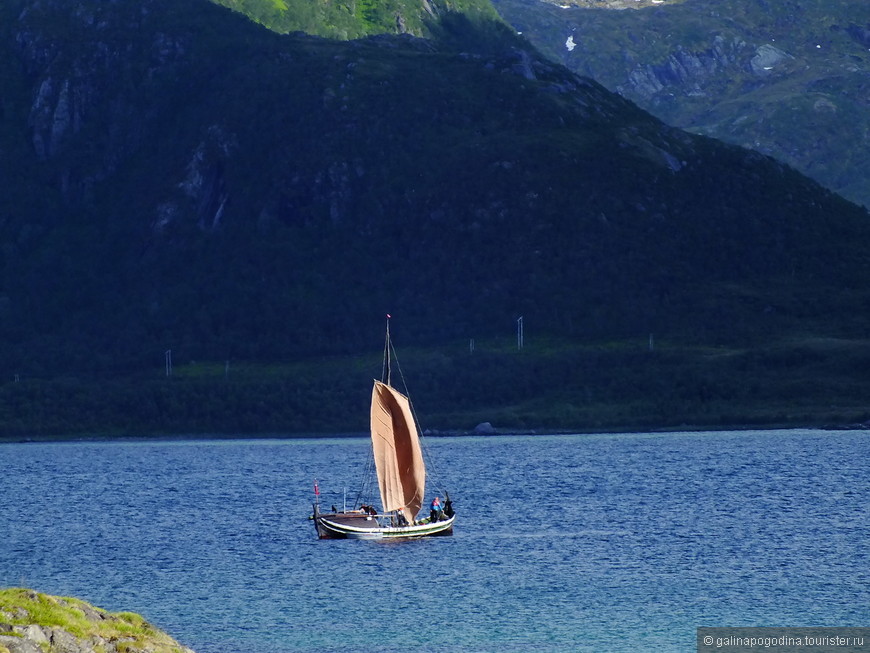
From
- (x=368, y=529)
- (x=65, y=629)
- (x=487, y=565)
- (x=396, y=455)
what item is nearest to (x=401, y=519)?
(x=368, y=529)

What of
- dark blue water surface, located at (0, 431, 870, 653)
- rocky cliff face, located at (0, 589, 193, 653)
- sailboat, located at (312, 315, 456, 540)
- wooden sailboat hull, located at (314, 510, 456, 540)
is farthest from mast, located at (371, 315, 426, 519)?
rocky cliff face, located at (0, 589, 193, 653)

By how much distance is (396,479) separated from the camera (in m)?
122

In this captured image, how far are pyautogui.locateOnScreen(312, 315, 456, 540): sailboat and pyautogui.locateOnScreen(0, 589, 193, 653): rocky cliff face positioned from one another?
53752mm

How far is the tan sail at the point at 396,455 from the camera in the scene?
12100 centimetres

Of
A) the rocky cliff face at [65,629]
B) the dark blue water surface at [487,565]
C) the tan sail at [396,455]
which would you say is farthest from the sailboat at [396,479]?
the rocky cliff face at [65,629]

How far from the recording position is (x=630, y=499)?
15462cm

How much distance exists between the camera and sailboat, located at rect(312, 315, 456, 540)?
397 feet

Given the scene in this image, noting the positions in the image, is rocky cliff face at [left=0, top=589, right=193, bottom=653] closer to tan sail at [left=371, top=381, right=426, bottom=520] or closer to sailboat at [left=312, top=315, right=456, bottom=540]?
sailboat at [left=312, top=315, right=456, bottom=540]

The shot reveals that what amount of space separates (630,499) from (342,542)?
38.9 m

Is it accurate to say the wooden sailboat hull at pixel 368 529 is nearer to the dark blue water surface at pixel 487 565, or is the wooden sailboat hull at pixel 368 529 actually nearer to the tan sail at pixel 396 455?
the dark blue water surface at pixel 487 565

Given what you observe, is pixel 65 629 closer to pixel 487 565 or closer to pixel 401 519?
pixel 487 565

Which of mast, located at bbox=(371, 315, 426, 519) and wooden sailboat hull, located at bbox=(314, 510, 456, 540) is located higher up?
mast, located at bbox=(371, 315, 426, 519)

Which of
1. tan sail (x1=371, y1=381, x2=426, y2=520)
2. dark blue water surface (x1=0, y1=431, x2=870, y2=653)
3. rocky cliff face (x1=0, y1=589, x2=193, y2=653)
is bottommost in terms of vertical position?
dark blue water surface (x1=0, y1=431, x2=870, y2=653)

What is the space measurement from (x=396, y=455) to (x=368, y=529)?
5.76m
